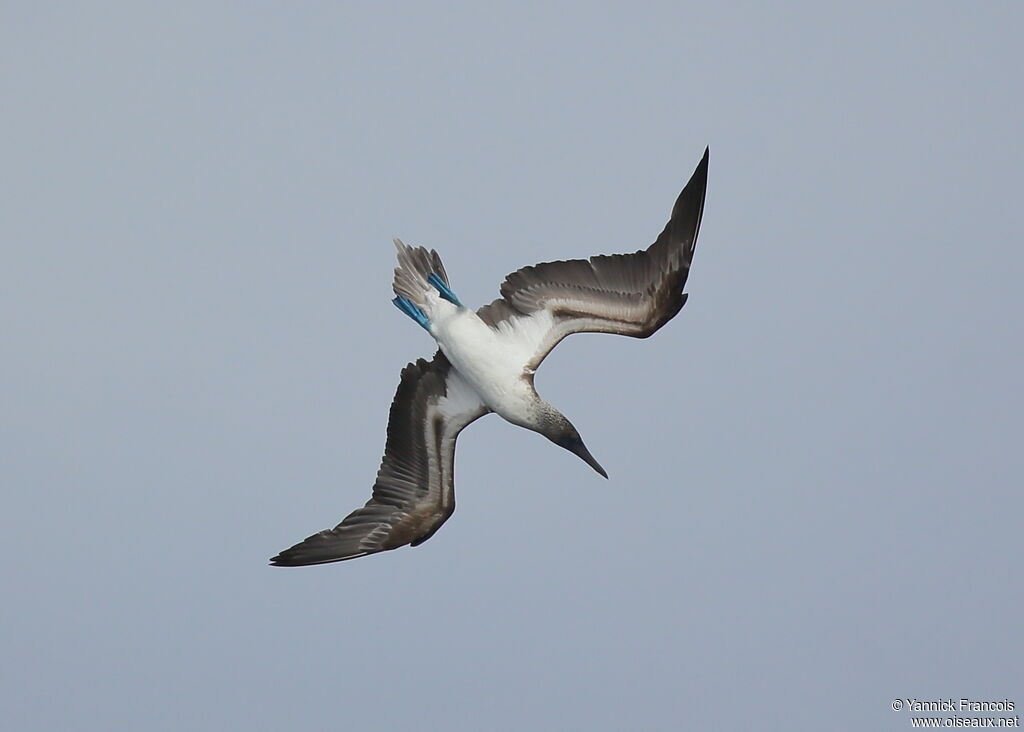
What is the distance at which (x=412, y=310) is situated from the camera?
15688 mm

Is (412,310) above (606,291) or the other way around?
above

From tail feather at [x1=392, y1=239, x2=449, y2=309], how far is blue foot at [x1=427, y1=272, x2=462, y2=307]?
53mm

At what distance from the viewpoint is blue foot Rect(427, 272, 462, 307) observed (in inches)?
615

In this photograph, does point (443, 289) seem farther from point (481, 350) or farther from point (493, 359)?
point (493, 359)

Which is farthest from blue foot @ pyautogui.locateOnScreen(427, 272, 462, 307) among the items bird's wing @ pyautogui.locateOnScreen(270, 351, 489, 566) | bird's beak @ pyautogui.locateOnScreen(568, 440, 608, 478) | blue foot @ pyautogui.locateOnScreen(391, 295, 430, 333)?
bird's beak @ pyautogui.locateOnScreen(568, 440, 608, 478)

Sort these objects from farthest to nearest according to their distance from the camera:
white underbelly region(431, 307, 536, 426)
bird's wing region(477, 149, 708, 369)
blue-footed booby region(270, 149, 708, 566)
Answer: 1. white underbelly region(431, 307, 536, 426)
2. blue-footed booby region(270, 149, 708, 566)
3. bird's wing region(477, 149, 708, 369)

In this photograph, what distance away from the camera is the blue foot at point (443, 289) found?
15609 mm

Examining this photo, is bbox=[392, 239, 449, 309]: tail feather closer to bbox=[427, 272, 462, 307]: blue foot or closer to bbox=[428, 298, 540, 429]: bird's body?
bbox=[427, 272, 462, 307]: blue foot

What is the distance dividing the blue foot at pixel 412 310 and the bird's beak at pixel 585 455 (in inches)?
74.6

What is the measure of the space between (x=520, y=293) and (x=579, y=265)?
0.66 meters

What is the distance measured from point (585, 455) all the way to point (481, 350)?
1518mm

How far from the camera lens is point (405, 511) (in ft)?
52.6

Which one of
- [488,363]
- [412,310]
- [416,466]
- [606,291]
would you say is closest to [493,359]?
[488,363]

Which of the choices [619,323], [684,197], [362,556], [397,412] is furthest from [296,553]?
[684,197]
